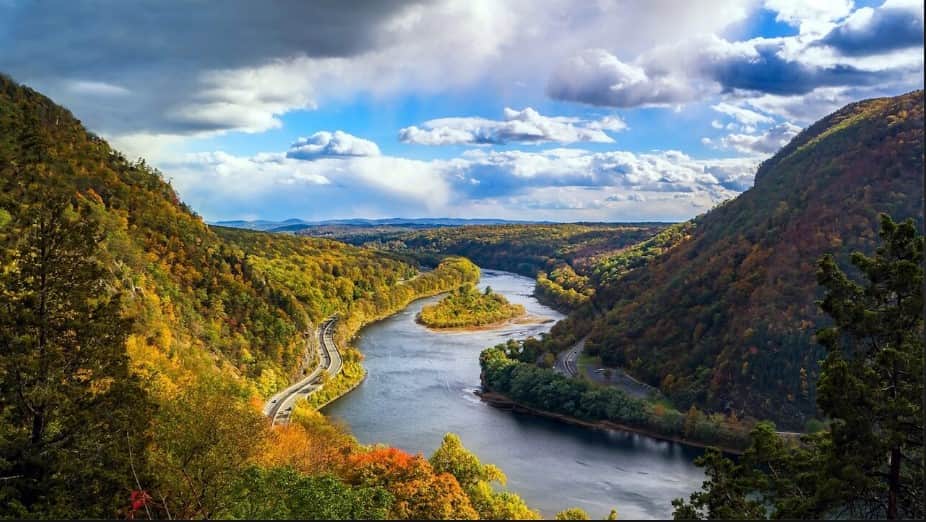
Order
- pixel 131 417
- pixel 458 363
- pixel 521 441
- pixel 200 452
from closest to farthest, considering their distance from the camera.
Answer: pixel 131 417
pixel 200 452
pixel 521 441
pixel 458 363

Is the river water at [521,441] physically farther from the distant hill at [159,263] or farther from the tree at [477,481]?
the distant hill at [159,263]

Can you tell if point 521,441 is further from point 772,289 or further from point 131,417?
point 131,417

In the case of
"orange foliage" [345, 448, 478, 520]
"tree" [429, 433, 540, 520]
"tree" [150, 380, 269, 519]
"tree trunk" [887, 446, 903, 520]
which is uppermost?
"tree trunk" [887, 446, 903, 520]

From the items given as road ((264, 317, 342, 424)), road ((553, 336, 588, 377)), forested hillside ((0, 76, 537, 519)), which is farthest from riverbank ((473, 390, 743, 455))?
forested hillside ((0, 76, 537, 519))

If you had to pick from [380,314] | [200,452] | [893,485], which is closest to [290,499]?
[200,452]

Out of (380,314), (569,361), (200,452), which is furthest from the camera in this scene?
(380,314)

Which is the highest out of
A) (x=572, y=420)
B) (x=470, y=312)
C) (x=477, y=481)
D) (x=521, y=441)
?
(x=477, y=481)

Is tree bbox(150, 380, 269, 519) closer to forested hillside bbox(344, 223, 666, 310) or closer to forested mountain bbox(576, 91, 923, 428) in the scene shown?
forested mountain bbox(576, 91, 923, 428)
